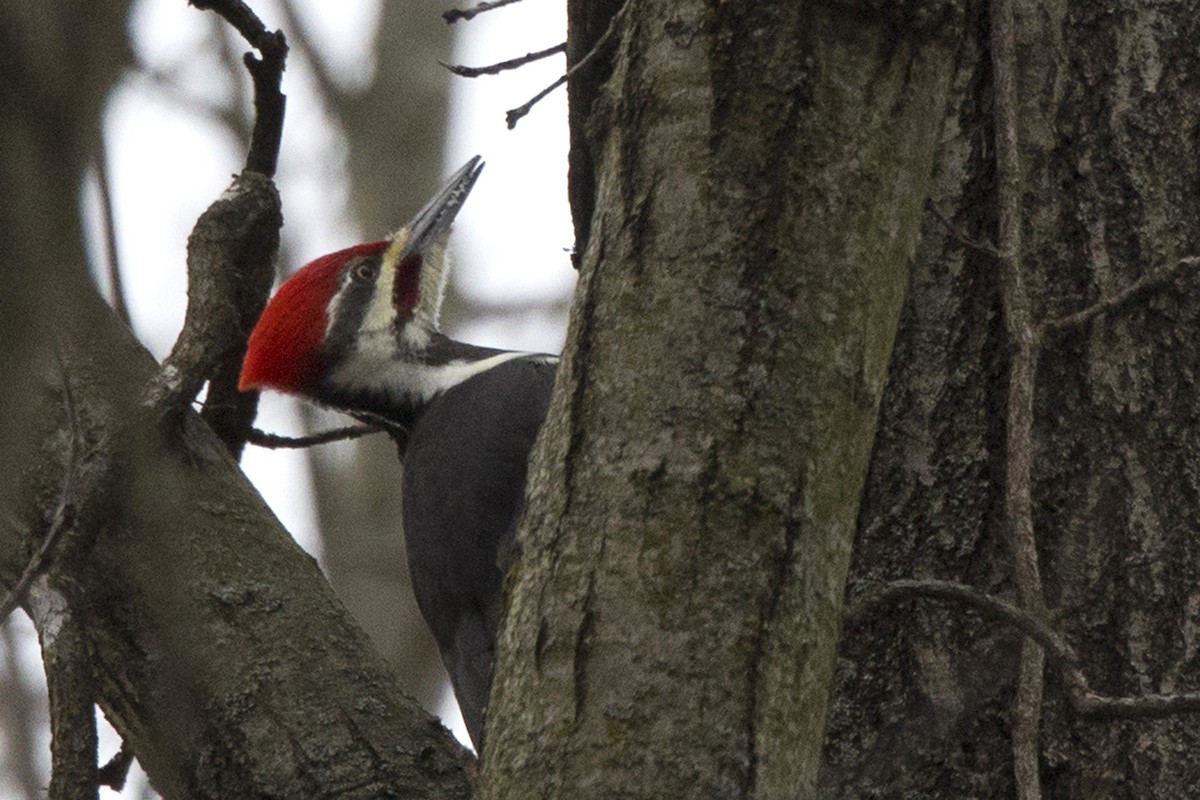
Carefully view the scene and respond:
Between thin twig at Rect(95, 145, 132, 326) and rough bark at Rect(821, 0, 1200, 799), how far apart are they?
1098mm

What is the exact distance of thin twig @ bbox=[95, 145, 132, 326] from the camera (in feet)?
4.57

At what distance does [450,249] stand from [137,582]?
2.67 meters

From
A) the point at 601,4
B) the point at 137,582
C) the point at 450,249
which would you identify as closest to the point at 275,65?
the point at 601,4

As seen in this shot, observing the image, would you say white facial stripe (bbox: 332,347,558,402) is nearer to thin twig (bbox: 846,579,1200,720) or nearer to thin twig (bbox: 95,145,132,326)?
thin twig (bbox: 95,145,132,326)

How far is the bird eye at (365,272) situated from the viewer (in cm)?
485

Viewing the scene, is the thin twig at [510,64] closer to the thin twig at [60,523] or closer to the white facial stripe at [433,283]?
the thin twig at [60,523]

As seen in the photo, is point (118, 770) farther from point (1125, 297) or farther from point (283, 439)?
point (1125, 297)

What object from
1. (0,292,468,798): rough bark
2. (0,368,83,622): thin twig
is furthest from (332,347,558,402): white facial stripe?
(0,368,83,622): thin twig

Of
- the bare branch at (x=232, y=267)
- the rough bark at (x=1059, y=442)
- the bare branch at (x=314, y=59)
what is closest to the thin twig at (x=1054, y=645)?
the rough bark at (x=1059, y=442)

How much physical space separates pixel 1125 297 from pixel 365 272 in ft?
9.37

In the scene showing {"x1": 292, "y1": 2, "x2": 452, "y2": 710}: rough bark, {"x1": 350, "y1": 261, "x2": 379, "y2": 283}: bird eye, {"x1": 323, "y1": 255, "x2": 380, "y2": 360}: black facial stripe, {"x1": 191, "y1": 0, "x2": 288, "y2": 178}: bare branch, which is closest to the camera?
Answer: {"x1": 191, "y1": 0, "x2": 288, "y2": 178}: bare branch

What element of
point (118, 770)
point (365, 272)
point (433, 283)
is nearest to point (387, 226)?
point (433, 283)

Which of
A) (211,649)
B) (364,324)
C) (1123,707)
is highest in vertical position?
(364,324)

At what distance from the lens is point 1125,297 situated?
7.88ft
